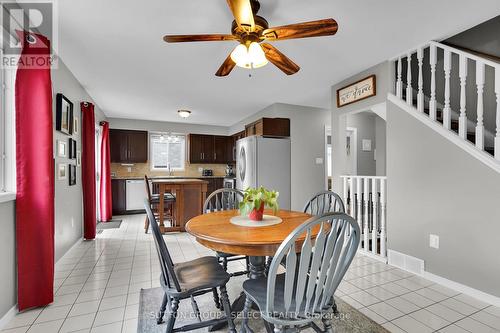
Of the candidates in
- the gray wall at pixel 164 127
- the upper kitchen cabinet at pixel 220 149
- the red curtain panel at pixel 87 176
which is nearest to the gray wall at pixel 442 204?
the red curtain panel at pixel 87 176

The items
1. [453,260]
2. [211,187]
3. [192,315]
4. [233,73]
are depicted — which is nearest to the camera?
[192,315]

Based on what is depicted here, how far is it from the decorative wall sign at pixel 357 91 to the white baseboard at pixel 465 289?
2.16m

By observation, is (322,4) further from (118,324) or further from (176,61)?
(118,324)

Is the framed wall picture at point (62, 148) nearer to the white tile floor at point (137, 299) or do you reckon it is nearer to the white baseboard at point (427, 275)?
the white tile floor at point (137, 299)

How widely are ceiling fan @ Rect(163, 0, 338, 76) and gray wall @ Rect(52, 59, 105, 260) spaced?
6.93ft

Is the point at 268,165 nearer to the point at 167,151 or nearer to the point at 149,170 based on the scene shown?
the point at 167,151

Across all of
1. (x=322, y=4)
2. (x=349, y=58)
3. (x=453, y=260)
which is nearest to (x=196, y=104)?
(x=349, y=58)

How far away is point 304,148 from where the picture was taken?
197 inches

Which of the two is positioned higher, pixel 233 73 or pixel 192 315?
pixel 233 73

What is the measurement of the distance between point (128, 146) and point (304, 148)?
439 centimetres

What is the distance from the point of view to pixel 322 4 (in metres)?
2.02

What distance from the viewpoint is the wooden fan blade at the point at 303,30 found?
1.67 metres

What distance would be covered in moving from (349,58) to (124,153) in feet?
18.3

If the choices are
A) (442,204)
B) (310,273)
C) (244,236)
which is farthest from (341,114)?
(310,273)
